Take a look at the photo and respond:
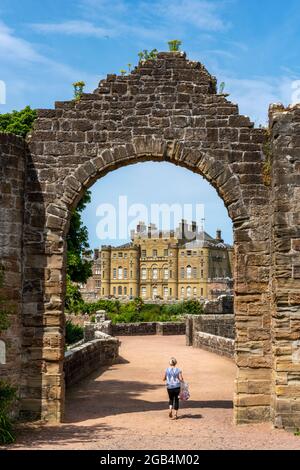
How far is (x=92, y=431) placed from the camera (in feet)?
34.1

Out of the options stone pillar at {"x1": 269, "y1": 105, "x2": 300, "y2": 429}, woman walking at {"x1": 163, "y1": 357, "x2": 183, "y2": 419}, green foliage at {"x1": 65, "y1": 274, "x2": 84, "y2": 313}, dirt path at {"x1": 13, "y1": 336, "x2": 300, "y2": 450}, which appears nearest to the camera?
dirt path at {"x1": 13, "y1": 336, "x2": 300, "y2": 450}

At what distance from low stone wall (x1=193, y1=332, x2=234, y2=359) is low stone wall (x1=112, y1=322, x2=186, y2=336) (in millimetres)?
8451

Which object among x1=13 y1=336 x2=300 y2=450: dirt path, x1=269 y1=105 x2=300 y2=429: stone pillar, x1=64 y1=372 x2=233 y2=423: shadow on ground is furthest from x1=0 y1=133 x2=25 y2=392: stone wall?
x1=269 y1=105 x2=300 y2=429: stone pillar

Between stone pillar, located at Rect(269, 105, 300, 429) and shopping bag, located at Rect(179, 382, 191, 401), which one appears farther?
shopping bag, located at Rect(179, 382, 191, 401)

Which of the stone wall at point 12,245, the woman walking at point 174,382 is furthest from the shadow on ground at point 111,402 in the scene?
the stone wall at point 12,245

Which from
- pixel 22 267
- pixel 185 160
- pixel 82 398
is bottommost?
pixel 82 398

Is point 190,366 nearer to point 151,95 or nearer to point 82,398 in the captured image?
point 82,398

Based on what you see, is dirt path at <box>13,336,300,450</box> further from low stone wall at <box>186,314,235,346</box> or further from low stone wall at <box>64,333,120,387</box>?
low stone wall at <box>186,314,235,346</box>

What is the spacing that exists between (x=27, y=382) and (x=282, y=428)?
4219mm

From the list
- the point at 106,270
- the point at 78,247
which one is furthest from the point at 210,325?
the point at 106,270

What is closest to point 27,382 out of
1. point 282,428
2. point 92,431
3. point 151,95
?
point 92,431

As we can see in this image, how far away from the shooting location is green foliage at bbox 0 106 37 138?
61.4 feet

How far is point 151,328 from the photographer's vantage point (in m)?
36.2

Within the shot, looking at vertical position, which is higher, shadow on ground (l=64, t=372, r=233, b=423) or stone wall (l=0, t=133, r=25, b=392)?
stone wall (l=0, t=133, r=25, b=392)
